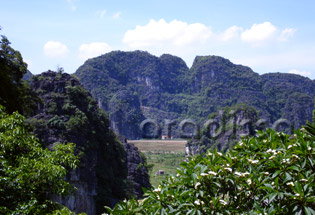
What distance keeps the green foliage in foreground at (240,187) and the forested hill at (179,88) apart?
114342mm

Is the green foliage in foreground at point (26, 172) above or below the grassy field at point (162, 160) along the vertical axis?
above

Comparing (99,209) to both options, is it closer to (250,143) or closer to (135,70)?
(250,143)

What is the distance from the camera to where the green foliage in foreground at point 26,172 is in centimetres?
421

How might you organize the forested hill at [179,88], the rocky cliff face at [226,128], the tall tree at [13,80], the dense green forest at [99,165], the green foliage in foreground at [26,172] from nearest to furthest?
the dense green forest at [99,165], the green foliage in foreground at [26,172], the tall tree at [13,80], the rocky cliff face at [226,128], the forested hill at [179,88]

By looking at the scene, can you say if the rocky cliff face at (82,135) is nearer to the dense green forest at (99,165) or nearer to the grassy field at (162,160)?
the dense green forest at (99,165)

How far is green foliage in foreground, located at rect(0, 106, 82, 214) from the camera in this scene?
13.8 ft

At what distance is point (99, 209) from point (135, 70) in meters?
141

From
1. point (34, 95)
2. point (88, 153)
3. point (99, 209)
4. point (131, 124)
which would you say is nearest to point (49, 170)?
point (34, 95)

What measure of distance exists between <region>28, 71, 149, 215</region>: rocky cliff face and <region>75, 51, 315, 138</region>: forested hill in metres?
91.0

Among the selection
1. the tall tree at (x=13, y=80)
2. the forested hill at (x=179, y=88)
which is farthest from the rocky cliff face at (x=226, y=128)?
the forested hill at (x=179, y=88)

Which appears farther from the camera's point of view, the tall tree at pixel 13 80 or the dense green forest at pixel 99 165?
the tall tree at pixel 13 80

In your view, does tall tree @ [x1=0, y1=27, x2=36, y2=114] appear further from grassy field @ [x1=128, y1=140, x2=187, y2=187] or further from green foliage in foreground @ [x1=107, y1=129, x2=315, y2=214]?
grassy field @ [x1=128, y1=140, x2=187, y2=187]

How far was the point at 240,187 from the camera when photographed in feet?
9.14

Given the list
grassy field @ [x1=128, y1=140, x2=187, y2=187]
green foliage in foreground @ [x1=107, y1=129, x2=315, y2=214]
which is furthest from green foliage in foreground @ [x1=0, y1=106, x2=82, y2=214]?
grassy field @ [x1=128, y1=140, x2=187, y2=187]
